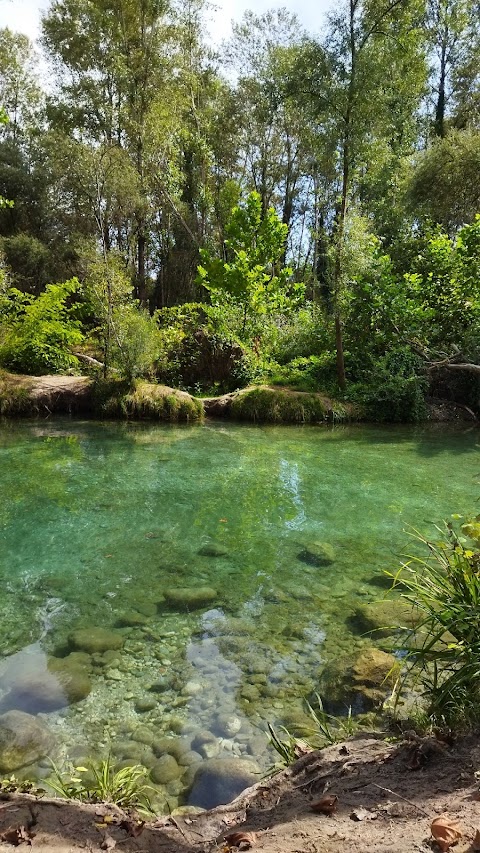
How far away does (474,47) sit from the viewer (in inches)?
779

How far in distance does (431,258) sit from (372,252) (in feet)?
5.91

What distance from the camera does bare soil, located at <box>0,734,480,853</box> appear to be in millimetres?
1474

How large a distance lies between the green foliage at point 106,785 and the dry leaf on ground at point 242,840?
1.74ft

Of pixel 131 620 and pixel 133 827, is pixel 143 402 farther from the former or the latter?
pixel 133 827

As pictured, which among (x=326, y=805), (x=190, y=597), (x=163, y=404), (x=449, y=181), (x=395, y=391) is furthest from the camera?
(x=449, y=181)

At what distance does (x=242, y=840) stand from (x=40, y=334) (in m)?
14.2

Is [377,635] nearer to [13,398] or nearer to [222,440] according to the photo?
[222,440]

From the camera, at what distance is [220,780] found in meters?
2.31

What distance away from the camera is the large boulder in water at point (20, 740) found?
94.3 inches

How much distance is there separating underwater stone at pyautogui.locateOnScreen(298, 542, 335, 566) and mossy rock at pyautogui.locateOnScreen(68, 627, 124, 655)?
187cm

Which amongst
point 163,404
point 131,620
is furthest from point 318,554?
point 163,404

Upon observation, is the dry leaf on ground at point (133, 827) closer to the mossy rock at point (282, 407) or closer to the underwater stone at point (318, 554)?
the underwater stone at point (318, 554)

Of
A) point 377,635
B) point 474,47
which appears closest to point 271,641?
point 377,635

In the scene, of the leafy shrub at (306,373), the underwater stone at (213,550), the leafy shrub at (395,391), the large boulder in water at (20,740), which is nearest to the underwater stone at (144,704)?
the large boulder in water at (20,740)
